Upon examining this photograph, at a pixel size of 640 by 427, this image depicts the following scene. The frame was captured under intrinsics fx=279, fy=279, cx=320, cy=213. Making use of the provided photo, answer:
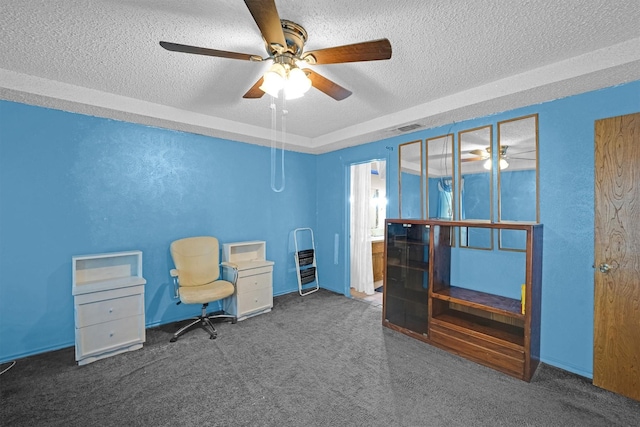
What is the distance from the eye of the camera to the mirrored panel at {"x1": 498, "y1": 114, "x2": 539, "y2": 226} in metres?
2.62

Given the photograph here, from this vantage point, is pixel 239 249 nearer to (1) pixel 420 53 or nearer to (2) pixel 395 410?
(2) pixel 395 410

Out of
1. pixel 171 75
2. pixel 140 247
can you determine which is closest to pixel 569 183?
pixel 171 75

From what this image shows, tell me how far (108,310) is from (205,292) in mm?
853

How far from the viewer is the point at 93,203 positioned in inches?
116

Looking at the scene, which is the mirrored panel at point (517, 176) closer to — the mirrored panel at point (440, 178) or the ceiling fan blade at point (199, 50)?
the mirrored panel at point (440, 178)

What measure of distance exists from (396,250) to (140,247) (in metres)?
3.01

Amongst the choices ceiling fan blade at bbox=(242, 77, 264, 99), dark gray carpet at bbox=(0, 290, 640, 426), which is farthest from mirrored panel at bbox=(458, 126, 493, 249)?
ceiling fan blade at bbox=(242, 77, 264, 99)

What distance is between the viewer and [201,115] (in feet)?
10.8

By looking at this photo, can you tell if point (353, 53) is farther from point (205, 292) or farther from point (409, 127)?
point (205, 292)

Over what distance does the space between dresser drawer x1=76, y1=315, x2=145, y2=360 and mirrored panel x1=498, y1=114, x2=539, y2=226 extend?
3793mm

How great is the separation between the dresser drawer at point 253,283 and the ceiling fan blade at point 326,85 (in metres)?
2.44

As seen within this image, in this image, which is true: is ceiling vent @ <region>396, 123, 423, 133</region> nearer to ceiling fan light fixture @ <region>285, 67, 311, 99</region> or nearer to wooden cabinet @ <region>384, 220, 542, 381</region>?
wooden cabinet @ <region>384, 220, 542, 381</region>

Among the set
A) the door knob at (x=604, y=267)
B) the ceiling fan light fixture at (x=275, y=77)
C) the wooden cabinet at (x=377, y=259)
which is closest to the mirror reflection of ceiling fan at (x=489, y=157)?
the door knob at (x=604, y=267)

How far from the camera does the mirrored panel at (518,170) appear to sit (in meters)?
2.62
